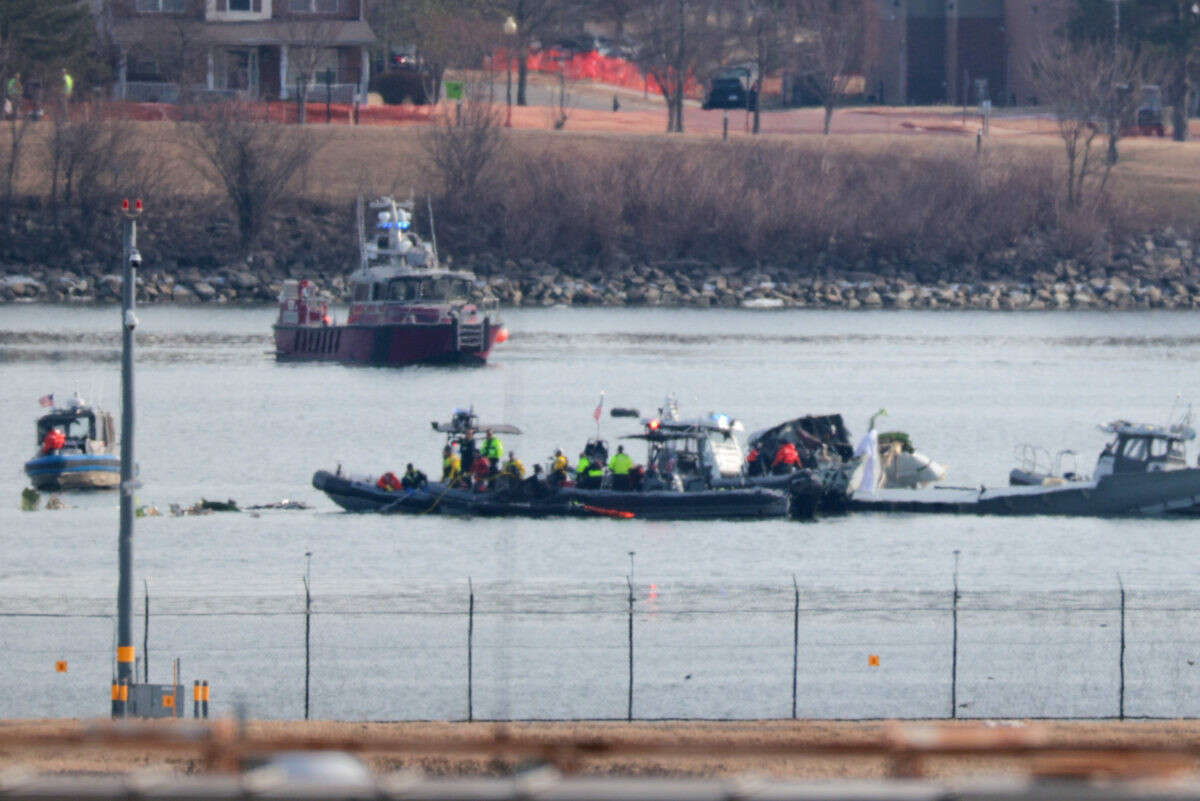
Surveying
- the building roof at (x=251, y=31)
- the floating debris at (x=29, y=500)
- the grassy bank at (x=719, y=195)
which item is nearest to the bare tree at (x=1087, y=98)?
the grassy bank at (x=719, y=195)

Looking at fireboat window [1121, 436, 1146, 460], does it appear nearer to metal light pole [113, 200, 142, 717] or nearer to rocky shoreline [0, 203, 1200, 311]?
metal light pole [113, 200, 142, 717]

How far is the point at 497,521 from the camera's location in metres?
50.8

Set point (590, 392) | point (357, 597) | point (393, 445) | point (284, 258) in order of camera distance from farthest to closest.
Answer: point (284, 258) < point (590, 392) < point (393, 445) < point (357, 597)

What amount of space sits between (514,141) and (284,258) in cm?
1629

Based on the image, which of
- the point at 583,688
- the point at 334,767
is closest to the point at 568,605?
the point at 583,688

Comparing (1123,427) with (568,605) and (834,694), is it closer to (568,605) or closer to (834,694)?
(568,605)

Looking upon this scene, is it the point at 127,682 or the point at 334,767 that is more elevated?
the point at 334,767

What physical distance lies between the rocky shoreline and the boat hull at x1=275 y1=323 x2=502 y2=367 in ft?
76.1

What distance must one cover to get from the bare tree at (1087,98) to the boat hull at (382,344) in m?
53.4

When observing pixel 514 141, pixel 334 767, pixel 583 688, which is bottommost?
pixel 583 688

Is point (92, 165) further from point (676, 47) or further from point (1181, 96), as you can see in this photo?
point (1181, 96)

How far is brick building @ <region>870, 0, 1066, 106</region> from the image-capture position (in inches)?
5719

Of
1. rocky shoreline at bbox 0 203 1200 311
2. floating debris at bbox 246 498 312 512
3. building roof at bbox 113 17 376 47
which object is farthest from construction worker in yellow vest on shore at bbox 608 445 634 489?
building roof at bbox 113 17 376 47

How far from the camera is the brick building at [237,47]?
429 feet
